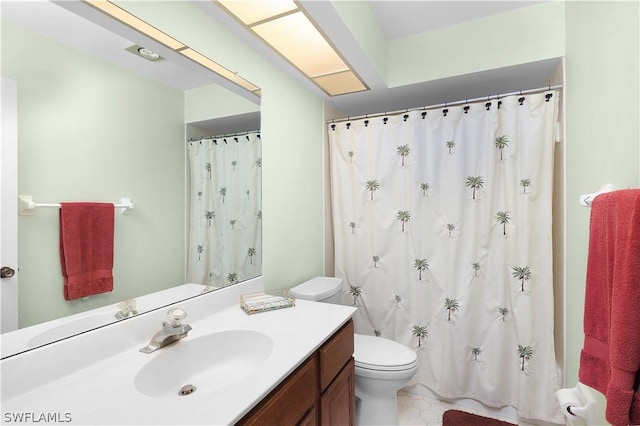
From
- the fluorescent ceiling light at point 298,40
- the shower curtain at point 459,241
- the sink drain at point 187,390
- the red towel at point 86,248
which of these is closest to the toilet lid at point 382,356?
the shower curtain at point 459,241

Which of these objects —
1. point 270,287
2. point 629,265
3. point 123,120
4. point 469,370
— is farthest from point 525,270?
point 123,120

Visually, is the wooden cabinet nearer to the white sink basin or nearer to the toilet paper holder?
the white sink basin

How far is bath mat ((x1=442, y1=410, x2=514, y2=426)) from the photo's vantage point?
1.78 m

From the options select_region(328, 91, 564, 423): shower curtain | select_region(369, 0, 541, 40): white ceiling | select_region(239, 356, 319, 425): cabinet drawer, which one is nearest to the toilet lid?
select_region(328, 91, 564, 423): shower curtain

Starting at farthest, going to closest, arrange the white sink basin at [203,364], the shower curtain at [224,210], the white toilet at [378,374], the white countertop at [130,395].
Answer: the white toilet at [378,374] < the shower curtain at [224,210] < the white sink basin at [203,364] < the white countertop at [130,395]

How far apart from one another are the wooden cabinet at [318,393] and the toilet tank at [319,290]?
436mm

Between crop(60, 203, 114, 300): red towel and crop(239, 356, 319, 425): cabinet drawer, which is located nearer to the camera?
crop(239, 356, 319, 425): cabinet drawer

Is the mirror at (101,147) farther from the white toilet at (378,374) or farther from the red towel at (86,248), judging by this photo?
the white toilet at (378,374)

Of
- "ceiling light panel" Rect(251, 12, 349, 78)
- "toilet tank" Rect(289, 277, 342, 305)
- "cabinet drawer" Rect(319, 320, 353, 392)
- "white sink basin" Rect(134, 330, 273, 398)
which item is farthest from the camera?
"toilet tank" Rect(289, 277, 342, 305)

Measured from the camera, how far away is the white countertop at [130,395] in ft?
2.13

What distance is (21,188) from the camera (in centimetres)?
76

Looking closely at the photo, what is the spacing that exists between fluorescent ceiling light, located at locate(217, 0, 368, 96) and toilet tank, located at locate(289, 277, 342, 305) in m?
1.37

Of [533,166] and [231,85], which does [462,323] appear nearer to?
[533,166]

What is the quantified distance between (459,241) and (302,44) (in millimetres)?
1577
